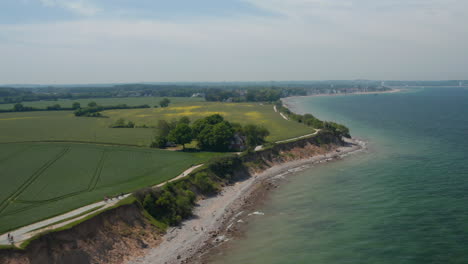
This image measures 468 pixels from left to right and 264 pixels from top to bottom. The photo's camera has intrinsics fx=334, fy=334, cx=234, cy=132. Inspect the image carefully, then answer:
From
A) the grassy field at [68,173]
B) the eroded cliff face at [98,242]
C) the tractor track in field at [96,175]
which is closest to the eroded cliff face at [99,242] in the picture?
the eroded cliff face at [98,242]

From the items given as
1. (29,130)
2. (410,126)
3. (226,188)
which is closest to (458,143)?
(410,126)

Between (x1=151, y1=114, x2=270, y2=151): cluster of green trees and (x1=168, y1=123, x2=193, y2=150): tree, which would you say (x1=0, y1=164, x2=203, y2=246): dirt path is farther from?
(x1=151, y1=114, x2=270, y2=151): cluster of green trees

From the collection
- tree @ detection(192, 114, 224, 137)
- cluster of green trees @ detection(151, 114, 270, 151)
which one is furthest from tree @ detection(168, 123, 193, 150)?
tree @ detection(192, 114, 224, 137)

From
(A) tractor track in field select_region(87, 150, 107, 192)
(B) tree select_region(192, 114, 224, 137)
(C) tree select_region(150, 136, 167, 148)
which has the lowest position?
(A) tractor track in field select_region(87, 150, 107, 192)

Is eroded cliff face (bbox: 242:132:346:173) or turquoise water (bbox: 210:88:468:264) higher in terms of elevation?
eroded cliff face (bbox: 242:132:346:173)

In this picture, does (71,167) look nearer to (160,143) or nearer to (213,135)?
(160,143)

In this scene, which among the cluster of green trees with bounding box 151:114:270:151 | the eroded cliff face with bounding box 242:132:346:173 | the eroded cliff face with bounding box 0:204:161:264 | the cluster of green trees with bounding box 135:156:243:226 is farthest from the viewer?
the cluster of green trees with bounding box 151:114:270:151
